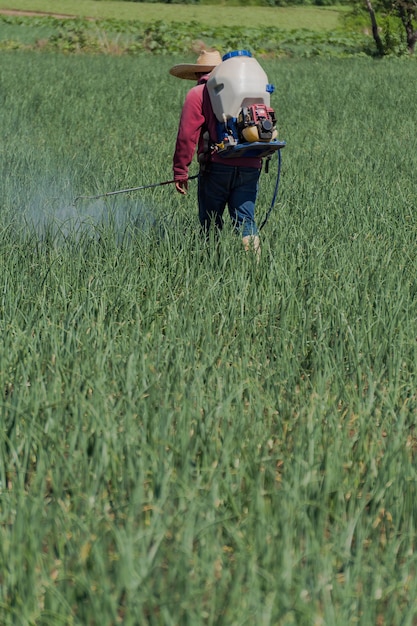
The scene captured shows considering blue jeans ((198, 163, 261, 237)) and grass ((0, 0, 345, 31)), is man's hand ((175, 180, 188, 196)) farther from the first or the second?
grass ((0, 0, 345, 31))

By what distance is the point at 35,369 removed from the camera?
285 centimetres

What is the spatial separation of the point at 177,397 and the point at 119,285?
1.12 metres

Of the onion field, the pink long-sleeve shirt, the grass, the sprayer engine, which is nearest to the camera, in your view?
the onion field

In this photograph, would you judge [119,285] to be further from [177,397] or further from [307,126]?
[307,126]

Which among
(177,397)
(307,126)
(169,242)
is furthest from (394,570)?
→ (307,126)

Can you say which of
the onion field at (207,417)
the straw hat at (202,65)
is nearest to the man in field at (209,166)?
the straw hat at (202,65)

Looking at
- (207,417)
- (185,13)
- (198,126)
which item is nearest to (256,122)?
(198,126)

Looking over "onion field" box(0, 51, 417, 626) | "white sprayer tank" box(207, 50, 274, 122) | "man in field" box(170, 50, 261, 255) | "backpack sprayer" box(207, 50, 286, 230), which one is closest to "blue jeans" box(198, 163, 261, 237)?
"man in field" box(170, 50, 261, 255)

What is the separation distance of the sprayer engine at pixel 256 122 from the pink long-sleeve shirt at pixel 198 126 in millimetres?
309

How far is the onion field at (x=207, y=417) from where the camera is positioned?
1.74 meters

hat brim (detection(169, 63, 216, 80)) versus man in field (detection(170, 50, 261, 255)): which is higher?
hat brim (detection(169, 63, 216, 80))

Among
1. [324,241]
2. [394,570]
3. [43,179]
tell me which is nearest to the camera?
[394,570]

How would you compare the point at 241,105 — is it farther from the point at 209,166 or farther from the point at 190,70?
the point at 190,70

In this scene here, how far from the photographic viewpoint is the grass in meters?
43.4
